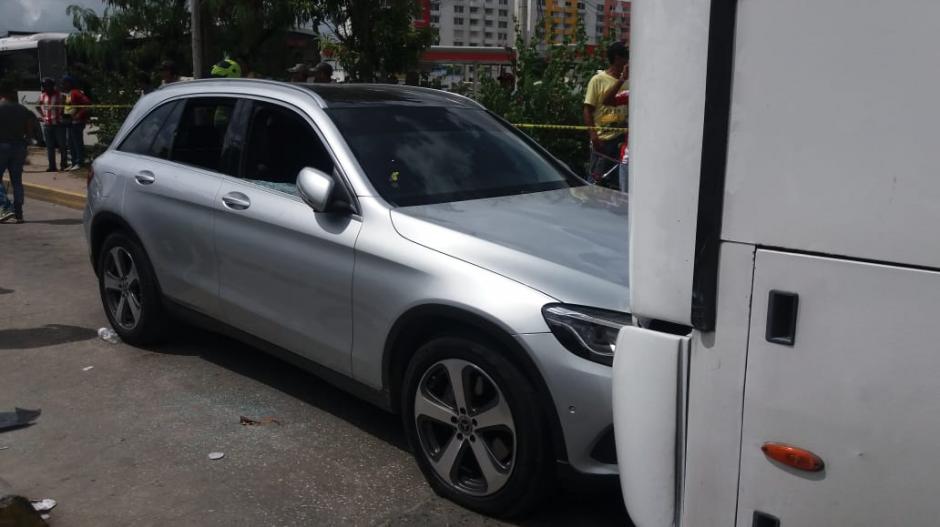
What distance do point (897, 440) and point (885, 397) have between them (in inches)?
3.7

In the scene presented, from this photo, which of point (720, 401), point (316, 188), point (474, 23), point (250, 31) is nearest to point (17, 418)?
point (316, 188)

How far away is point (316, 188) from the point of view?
425 centimetres

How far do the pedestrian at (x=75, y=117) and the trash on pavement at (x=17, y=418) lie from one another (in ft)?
43.1

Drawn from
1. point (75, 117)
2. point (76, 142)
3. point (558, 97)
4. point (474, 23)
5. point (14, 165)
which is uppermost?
point (474, 23)

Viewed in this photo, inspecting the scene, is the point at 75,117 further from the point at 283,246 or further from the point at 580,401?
the point at 580,401

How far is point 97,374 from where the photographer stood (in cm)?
561

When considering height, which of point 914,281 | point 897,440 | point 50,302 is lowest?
point 50,302

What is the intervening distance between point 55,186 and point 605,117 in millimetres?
9730

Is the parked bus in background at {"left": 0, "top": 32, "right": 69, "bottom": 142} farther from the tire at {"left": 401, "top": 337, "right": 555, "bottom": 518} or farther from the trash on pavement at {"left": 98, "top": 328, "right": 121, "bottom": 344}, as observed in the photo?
the tire at {"left": 401, "top": 337, "right": 555, "bottom": 518}

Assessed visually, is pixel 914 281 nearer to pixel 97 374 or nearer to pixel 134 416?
pixel 134 416

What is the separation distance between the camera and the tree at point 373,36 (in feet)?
40.6

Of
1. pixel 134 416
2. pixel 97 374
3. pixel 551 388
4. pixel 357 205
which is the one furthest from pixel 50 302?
pixel 551 388

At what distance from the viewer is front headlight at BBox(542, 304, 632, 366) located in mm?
3342

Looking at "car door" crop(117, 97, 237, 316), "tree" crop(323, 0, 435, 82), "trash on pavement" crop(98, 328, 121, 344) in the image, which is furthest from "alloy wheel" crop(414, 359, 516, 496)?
"tree" crop(323, 0, 435, 82)
